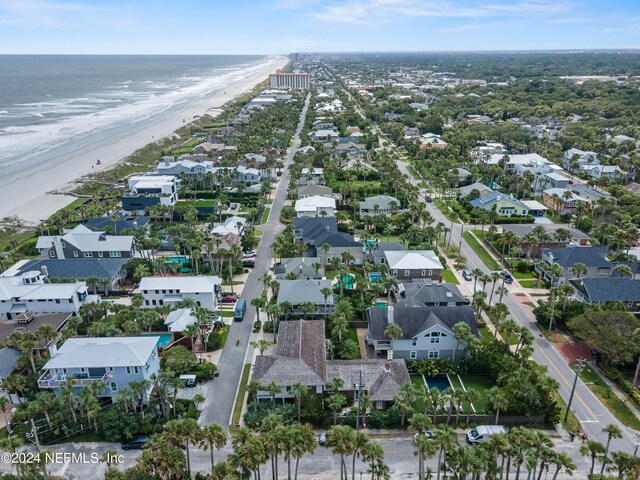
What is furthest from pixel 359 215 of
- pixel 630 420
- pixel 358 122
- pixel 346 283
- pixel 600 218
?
pixel 358 122

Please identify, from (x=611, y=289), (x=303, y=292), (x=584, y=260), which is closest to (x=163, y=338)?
(x=303, y=292)

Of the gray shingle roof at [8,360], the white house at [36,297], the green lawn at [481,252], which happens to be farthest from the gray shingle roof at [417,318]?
the gray shingle roof at [8,360]

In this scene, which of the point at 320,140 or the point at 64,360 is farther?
the point at 320,140

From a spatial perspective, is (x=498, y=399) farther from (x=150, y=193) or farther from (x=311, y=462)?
(x=150, y=193)

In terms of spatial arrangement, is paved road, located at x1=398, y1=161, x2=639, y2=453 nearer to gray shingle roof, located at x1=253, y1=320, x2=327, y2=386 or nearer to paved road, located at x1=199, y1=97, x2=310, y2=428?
gray shingle roof, located at x1=253, y1=320, x2=327, y2=386

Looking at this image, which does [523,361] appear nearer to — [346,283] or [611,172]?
[346,283]
